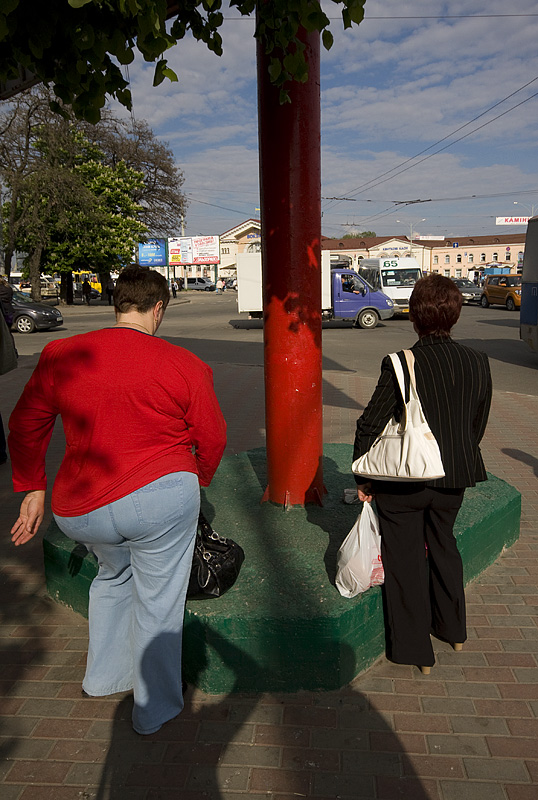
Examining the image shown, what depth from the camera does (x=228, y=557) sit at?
9.69 ft

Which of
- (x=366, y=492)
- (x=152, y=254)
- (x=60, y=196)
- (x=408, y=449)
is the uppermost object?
(x=60, y=196)

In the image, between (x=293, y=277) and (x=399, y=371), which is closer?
(x=399, y=371)

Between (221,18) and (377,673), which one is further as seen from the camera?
(221,18)

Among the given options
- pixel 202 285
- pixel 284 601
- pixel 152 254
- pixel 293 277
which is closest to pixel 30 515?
pixel 284 601

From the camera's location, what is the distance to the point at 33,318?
21.8m

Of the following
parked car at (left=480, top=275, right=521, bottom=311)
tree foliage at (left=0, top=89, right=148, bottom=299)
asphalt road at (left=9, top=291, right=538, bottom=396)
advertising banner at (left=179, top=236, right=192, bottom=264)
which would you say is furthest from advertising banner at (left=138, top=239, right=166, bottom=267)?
parked car at (left=480, top=275, right=521, bottom=311)

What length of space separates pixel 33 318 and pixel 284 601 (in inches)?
822

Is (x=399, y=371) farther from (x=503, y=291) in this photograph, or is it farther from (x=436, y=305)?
(x=503, y=291)

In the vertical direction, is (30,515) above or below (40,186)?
below

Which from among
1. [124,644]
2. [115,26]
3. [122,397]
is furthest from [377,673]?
[115,26]

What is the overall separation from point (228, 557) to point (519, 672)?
4.61 feet

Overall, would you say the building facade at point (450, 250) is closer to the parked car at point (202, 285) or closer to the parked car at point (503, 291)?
the parked car at point (202, 285)

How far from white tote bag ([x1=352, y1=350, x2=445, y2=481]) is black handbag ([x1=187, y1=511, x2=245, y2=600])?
2.49 feet

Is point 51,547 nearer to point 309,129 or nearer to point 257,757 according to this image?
point 257,757
